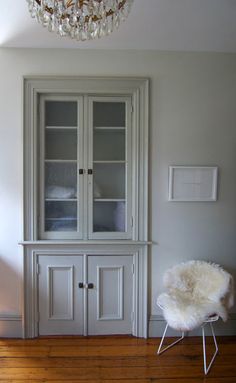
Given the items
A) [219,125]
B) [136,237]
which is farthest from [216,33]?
[136,237]

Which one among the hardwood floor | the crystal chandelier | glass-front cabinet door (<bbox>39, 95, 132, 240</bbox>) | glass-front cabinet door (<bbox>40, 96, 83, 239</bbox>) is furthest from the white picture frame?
the crystal chandelier

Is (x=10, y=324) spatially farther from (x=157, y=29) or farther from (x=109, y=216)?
(x=157, y=29)

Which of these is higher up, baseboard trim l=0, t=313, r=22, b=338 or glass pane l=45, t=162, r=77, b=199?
glass pane l=45, t=162, r=77, b=199

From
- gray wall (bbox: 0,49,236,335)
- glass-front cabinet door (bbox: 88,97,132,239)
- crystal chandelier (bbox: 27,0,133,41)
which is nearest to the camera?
crystal chandelier (bbox: 27,0,133,41)

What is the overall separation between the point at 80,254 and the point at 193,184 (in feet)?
3.67

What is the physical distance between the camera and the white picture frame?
2.60 metres

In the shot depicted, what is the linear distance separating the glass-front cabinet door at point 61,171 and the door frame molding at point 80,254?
13 centimetres

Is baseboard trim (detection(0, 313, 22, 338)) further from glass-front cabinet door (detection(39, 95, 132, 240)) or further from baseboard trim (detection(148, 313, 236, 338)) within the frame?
baseboard trim (detection(148, 313, 236, 338))

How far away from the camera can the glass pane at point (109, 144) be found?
2666 mm

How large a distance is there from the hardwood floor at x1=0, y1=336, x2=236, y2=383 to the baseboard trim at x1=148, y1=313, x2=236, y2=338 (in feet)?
0.18

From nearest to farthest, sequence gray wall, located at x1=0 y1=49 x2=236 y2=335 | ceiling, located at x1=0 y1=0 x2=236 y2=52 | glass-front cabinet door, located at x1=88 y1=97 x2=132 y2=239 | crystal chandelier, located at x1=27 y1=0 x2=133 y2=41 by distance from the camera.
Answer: crystal chandelier, located at x1=27 y1=0 x2=133 y2=41, ceiling, located at x1=0 y1=0 x2=236 y2=52, gray wall, located at x1=0 y1=49 x2=236 y2=335, glass-front cabinet door, located at x1=88 y1=97 x2=132 y2=239

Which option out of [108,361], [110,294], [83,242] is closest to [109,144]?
[83,242]

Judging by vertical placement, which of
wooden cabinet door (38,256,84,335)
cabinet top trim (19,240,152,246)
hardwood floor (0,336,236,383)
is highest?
cabinet top trim (19,240,152,246)

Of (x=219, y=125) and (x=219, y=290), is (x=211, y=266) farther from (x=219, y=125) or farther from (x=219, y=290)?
(x=219, y=125)
